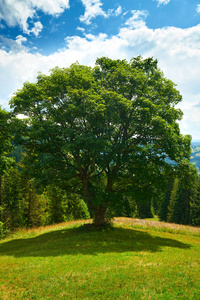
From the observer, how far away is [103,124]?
16.3 m

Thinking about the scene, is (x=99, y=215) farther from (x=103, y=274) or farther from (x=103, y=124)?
(x=103, y=274)

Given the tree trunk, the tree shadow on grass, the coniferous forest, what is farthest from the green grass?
the tree trunk

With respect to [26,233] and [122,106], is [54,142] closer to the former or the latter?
[122,106]

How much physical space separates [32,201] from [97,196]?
24.2 meters

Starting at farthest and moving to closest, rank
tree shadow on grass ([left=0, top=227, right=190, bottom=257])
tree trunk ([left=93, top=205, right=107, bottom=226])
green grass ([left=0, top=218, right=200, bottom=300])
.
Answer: tree trunk ([left=93, top=205, right=107, bottom=226]) → tree shadow on grass ([left=0, top=227, right=190, bottom=257]) → green grass ([left=0, top=218, right=200, bottom=300])

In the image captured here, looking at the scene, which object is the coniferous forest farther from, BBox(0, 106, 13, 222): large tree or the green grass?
the green grass

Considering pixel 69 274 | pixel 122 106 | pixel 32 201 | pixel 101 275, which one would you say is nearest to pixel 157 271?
pixel 101 275

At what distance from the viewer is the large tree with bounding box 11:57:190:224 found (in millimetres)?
15180

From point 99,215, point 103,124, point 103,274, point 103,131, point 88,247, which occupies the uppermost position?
point 103,124

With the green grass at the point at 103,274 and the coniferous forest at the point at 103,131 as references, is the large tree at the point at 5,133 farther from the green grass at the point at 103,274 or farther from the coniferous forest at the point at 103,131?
the green grass at the point at 103,274

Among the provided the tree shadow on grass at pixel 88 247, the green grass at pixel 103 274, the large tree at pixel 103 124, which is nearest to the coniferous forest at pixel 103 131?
the large tree at pixel 103 124

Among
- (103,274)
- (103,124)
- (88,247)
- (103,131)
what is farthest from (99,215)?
(103,274)

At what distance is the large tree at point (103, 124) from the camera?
15180 mm

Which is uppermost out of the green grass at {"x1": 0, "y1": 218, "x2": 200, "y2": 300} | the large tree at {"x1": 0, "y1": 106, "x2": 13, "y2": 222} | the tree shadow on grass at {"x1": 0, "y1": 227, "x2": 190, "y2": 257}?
the large tree at {"x1": 0, "y1": 106, "x2": 13, "y2": 222}
